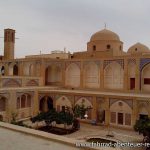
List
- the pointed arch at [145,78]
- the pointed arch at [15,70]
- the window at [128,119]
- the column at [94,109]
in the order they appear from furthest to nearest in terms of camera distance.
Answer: the pointed arch at [15,70] < the pointed arch at [145,78] < the column at [94,109] < the window at [128,119]

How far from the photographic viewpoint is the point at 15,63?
2838cm

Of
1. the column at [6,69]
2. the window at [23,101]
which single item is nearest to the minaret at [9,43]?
the column at [6,69]

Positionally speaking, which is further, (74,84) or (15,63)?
(15,63)

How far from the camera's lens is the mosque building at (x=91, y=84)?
17031 millimetres

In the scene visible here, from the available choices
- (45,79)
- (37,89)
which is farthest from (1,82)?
(45,79)

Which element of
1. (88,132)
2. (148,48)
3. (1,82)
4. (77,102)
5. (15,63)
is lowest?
(88,132)

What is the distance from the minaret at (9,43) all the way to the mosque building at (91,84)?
2783 millimetres

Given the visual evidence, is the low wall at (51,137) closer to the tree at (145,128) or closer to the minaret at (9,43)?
the tree at (145,128)

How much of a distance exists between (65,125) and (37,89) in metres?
6.49

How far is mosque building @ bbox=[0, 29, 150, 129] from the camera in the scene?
17.0 metres

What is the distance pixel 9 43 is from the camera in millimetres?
32719

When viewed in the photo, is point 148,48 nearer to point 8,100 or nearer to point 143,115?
point 143,115

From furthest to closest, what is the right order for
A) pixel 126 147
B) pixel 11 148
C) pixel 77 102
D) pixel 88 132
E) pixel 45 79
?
pixel 45 79 < pixel 77 102 < pixel 88 132 < pixel 126 147 < pixel 11 148

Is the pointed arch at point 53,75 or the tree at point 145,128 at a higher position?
the pointed arch at point 53,75
